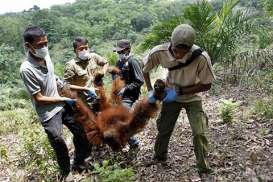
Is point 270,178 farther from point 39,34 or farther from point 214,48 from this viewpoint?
point 214,48

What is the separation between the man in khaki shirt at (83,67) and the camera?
6258 millimetres

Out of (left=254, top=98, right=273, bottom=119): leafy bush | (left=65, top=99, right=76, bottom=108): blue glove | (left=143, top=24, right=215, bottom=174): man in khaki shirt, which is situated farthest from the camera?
(left=254, top=98, right=273, bottom=119): leafy bush

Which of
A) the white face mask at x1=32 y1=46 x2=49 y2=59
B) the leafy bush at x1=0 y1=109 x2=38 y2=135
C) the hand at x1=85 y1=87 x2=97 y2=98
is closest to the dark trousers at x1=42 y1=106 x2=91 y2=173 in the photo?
the hand at x1=85 y1=87 x2=97 y2=98

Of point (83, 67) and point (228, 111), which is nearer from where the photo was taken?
point (83, 67)

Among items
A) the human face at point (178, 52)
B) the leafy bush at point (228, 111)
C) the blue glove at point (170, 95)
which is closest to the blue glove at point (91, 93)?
the blue glove at point (170, 95)

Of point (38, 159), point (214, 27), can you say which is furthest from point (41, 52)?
point (214, 27)

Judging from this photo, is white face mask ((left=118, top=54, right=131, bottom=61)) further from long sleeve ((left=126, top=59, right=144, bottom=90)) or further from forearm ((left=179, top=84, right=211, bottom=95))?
forearm ((left=179, top=84, right=211, bottom=95))

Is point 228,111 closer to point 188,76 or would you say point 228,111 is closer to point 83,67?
point 188,76

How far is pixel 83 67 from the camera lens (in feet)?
21.0

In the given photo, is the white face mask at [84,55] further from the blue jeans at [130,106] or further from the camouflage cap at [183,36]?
the camouflage cap at [183,36]

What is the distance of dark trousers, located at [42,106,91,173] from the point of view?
5032mm

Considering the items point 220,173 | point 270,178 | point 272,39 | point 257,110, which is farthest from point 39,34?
point 272,39

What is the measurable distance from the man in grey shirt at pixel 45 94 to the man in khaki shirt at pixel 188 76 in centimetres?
111

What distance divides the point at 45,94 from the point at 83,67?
1.44 m
